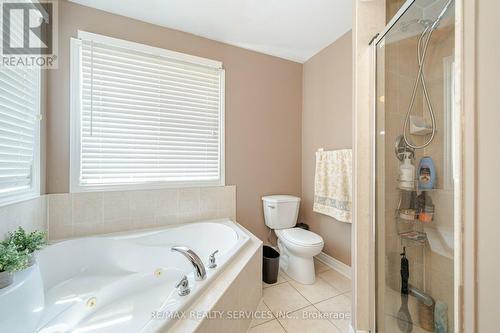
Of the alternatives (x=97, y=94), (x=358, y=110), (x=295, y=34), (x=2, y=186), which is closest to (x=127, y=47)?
(x=97, y=94)

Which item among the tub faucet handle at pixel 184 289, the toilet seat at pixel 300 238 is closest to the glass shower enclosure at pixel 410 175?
the toilet seat at pixel 300 238

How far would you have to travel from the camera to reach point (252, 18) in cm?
180

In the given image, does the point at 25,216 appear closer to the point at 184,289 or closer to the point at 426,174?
the point at 184,289

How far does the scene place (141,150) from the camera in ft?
6.07

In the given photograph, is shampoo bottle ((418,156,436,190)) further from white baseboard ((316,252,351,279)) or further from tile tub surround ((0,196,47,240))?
tile tub surround ((0,196,47,240))

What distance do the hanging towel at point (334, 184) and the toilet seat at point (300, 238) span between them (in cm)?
31

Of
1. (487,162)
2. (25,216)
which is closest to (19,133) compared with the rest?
(25,216)

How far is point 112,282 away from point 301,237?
5.13 ft

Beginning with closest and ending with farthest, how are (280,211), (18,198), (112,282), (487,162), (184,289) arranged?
(487,162)
(184,289)
(18,198)
(112,282)
(280,211)

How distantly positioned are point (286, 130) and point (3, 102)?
7.58 feet

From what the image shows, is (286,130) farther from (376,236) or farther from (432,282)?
(432,282)

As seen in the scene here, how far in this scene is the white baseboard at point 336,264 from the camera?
198 centimetres

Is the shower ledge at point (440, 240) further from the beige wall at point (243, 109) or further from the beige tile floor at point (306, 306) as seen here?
the beige wall at point (243, 109)

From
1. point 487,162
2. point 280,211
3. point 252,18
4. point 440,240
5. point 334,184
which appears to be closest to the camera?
point 487,162
